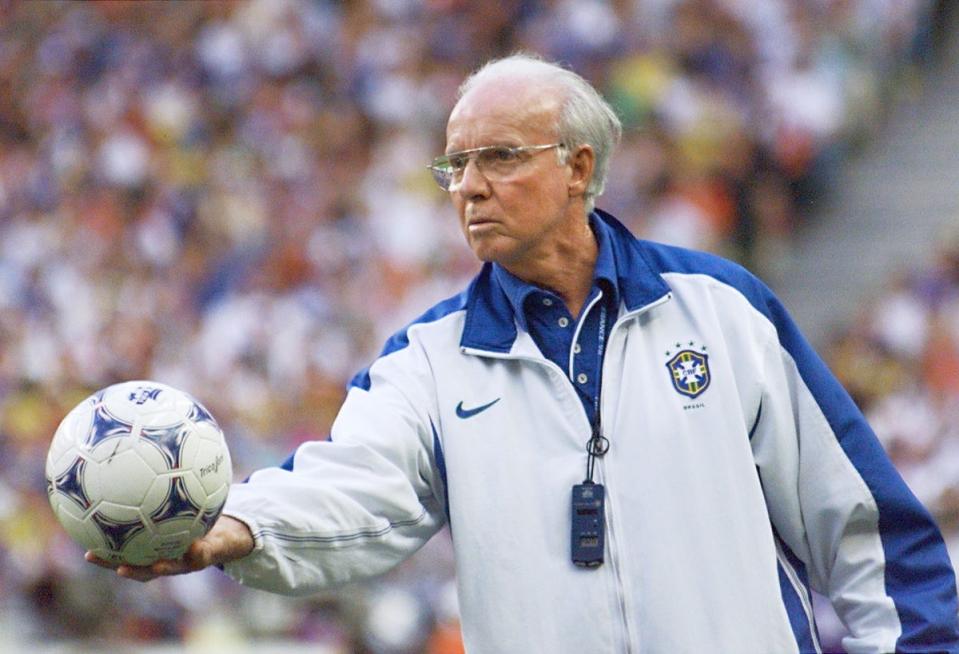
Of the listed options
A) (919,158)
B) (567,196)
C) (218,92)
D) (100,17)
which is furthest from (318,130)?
(567,196)

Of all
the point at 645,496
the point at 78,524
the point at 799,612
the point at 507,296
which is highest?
the point at 507,296

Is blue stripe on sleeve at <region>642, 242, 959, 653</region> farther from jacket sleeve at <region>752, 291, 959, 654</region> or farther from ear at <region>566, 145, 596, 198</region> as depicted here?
ear at <region>566, 145, 596, 198</region>

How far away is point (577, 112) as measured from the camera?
167 inches

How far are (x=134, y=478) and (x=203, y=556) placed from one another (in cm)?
22

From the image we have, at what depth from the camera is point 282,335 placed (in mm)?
12680

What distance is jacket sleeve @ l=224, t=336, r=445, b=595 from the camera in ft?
12.4

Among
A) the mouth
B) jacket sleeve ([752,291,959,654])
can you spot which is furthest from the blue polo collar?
jacket sleeve ([752,291,959,654])

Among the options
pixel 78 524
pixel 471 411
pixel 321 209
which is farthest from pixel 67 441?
pixel 321 209

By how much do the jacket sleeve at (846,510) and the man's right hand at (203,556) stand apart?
1.21 metres

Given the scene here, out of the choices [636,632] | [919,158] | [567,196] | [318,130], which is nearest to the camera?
[636,632]

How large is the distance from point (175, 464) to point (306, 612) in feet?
22.0

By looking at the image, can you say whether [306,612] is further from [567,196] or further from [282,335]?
[567,196]

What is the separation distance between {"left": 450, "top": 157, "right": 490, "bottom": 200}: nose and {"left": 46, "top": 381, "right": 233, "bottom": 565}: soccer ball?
896mm

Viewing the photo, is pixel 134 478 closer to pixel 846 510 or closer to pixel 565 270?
pixel 565 270
